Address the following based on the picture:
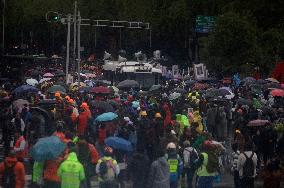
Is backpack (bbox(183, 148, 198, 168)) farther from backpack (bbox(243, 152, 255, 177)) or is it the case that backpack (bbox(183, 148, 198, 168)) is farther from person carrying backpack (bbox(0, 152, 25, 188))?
person carrying backpack (bbox(0, 152, 25, 188))

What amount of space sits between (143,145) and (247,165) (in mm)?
3481

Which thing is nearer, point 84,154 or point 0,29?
point 84,154

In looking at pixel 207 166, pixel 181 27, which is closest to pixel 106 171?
pixel 207 166

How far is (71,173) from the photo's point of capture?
15.3 metres

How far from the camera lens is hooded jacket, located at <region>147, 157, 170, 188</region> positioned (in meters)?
16.1

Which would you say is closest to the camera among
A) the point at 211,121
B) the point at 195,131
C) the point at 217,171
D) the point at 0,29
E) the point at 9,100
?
the point at 217,171

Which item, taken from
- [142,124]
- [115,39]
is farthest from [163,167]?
[115,39]

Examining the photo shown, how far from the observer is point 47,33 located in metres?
107

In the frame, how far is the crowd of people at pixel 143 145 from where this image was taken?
16109 mm

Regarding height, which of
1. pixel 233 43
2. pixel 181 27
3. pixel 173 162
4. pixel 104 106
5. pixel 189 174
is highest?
pixel 181 27

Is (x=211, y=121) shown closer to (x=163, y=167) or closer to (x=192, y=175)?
(x=192, y=175)

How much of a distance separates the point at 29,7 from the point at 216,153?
95.7 meters

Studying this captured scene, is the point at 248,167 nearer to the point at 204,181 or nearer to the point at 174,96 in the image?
the point at 204,181

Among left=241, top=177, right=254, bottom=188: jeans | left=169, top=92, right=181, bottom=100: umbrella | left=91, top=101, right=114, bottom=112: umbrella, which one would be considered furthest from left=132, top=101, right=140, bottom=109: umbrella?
left=241, top=177, right=254, bottom=188: jeans
